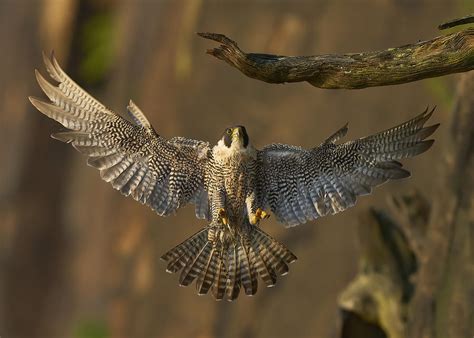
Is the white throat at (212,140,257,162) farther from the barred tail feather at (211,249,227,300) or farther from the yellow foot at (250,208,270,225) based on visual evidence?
the barred tail feather at (211,249,227,300)

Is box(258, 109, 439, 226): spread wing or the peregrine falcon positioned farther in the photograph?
the peregrine falcon

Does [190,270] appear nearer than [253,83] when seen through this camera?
Yes

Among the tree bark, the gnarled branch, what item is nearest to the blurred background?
the tree bark

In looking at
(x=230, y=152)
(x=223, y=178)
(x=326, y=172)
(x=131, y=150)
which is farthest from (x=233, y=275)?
(x=131, y=150)

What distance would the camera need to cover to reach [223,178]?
6.96m

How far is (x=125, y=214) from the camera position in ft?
46.9

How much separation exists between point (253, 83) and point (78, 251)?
20.9ft

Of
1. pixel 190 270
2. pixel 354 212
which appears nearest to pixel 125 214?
pixel 354 212

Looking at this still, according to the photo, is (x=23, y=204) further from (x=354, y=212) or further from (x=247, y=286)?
(x=247, y=286)

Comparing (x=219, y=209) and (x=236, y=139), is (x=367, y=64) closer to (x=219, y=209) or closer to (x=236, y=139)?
(x=236, y=139)

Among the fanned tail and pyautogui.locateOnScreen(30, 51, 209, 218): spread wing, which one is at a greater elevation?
pyautogui.locateOnScreen(30, 51, 209, 218): spread wing

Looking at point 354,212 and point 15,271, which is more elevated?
point 354,212

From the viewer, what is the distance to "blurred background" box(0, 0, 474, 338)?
36.5 feet

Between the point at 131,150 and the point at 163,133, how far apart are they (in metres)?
5.93
